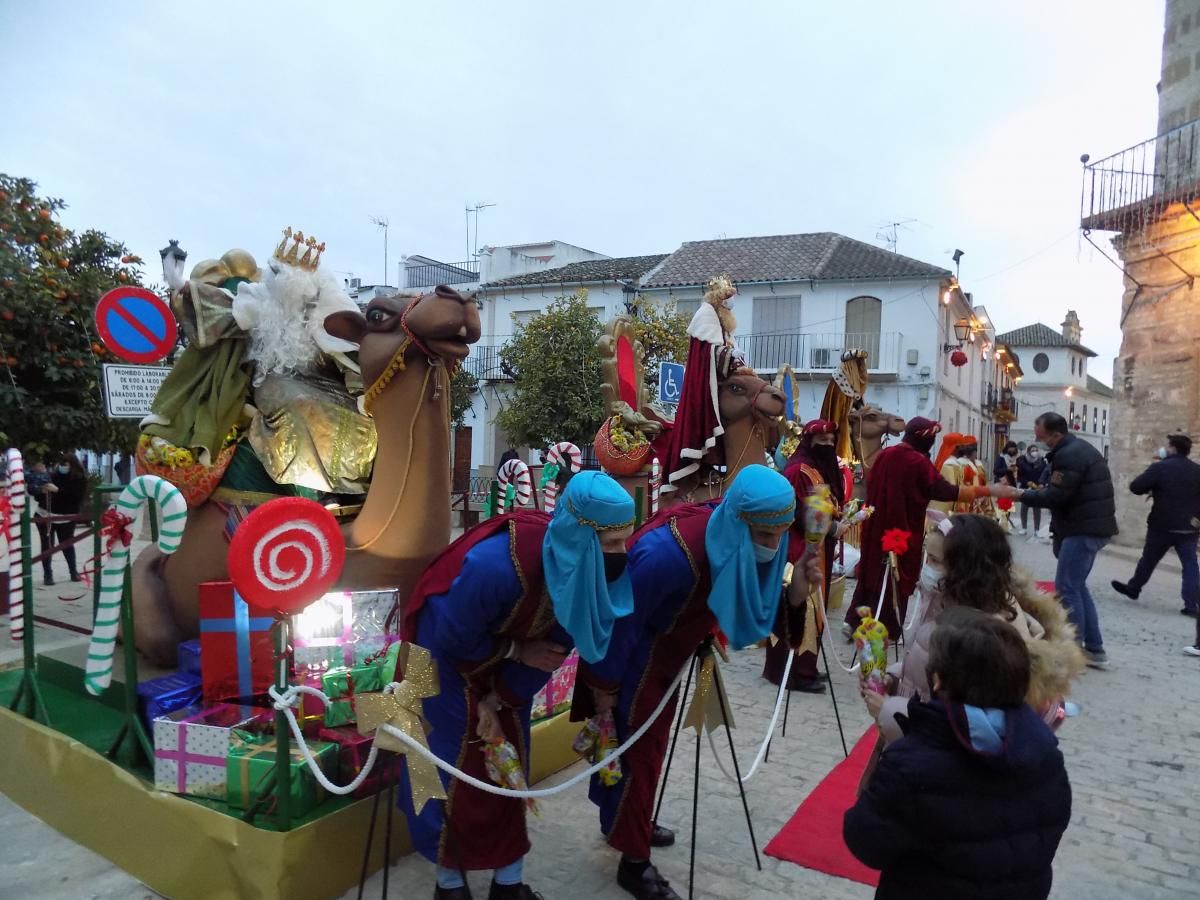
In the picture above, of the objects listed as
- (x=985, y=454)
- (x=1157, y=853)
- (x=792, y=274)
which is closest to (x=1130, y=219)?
(x=792, y=274)

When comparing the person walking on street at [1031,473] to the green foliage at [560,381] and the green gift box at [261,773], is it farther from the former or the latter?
the green gift box at [261,773]

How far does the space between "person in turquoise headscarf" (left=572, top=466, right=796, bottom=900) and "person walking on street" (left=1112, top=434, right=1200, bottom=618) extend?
680 centimetres

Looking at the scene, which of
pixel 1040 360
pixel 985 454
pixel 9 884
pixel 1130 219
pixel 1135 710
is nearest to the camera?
pixel 9 884

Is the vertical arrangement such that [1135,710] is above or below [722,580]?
below

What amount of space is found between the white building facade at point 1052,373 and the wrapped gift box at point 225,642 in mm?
43222

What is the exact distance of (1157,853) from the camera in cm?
357

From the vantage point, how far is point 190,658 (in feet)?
12.3

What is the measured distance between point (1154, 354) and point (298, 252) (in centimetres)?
1369

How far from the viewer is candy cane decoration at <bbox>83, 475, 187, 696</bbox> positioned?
10.5ft

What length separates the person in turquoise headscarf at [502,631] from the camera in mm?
2449

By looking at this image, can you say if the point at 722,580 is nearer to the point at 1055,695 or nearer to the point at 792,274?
the point at 1055,695

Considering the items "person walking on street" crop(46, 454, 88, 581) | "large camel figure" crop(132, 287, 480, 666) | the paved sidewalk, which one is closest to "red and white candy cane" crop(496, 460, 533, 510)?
"large camel figure" crop(132, 287, 480, 666)

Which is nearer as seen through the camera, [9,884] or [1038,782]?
[1038,782]

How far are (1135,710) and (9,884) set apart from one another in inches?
256
